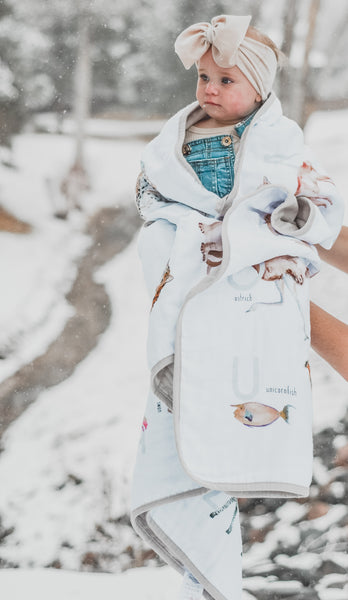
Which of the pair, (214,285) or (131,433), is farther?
(131,433)

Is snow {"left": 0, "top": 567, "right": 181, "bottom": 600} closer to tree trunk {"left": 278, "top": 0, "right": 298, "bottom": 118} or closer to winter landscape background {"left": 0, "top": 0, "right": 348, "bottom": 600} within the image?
winter landscape background {"left": 0, "top": 0, "right": 348, "bottom": 600}

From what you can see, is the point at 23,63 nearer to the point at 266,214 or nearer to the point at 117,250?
the point at 117,250

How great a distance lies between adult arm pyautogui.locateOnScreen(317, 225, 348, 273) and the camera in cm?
103

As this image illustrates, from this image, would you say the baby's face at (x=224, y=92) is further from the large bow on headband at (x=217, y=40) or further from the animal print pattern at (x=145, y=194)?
the animal print pattern at (x=145, y=194)

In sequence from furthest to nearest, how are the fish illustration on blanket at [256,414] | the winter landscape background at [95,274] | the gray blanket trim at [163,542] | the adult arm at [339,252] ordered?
the winter landscape background at [95,274] → the adult arm at [339,252] → the gray blanket trim at [163,542] → the fish illustration on blanket at [256,414]

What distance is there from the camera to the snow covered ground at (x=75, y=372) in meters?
1.71

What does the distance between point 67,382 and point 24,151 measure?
65 cm

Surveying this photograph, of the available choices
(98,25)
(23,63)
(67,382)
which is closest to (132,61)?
(98,25)

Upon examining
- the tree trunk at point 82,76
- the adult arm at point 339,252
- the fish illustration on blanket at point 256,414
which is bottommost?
the fish illustration on blanket at point 256,414

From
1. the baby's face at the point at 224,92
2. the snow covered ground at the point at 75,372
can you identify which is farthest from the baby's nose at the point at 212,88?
the snow covered ground at the point at 75,372

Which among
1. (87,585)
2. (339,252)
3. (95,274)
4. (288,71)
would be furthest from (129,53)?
(87,585)

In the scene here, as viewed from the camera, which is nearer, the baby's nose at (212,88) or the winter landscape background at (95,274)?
the baby's nose at (212,88)

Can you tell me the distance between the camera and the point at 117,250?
2020 millimetres

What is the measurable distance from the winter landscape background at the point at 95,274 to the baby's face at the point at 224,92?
96 cm
